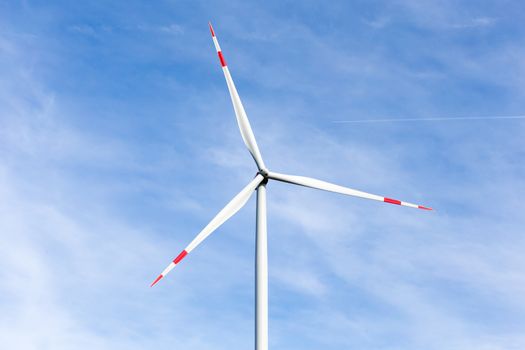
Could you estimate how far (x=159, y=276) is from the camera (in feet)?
120

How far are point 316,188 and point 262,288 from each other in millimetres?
9012

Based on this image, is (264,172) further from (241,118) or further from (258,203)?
(241,118)

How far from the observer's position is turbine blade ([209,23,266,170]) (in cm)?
4141

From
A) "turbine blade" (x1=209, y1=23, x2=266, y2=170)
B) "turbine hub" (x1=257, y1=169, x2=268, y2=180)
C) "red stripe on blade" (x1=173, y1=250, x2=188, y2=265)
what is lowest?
"red stripe on blade" (x1=173, y1=250, x2=188, y2=265)

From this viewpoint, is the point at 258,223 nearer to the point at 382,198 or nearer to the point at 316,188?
the point at 316,188

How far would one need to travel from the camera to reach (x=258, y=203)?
3997 cm

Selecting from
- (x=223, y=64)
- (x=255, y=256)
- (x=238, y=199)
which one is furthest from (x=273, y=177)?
(x=223, y=64)

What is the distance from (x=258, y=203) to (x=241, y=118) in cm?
619

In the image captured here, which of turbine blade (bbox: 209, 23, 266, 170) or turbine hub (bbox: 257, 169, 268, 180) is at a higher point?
turbine blade (bbox: 209, 23, 266, 170)

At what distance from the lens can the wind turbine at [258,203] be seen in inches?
1435

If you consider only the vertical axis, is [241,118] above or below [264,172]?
above

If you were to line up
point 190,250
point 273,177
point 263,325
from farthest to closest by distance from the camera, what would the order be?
point 273,177
point 190,250
point 263,325

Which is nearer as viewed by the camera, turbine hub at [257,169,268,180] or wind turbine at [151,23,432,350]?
wind turbine at [151,23,432,350]

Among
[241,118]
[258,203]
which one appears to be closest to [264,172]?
[258,203]
